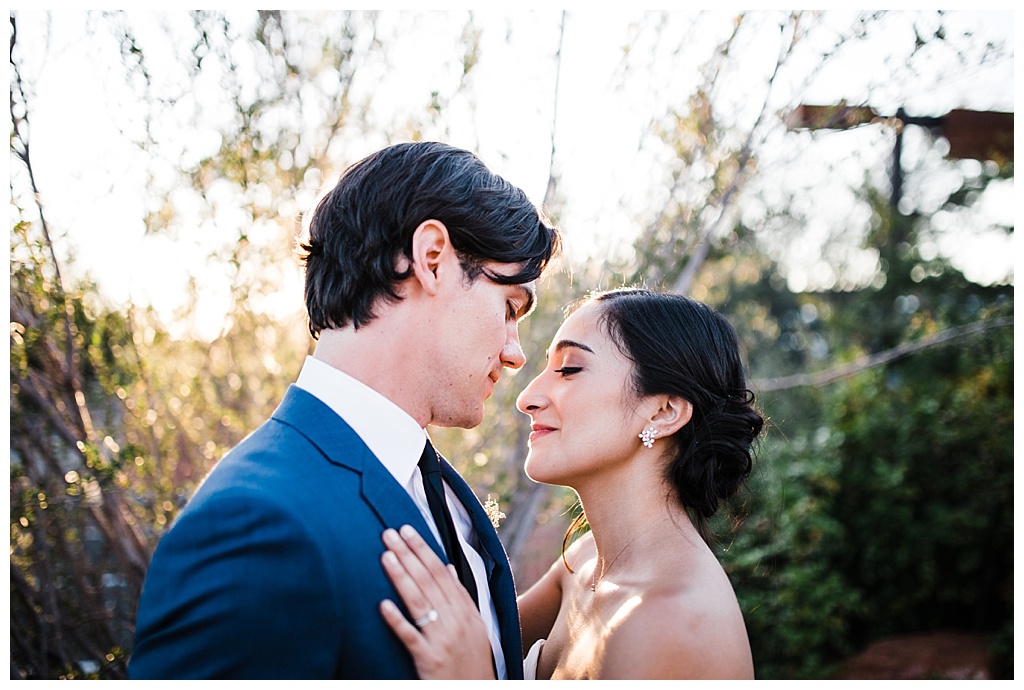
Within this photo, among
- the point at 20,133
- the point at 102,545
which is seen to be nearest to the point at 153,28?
the point at 20,133

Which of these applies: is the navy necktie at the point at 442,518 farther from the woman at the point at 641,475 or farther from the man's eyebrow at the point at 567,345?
the man's eyebrow at the point at 567,345

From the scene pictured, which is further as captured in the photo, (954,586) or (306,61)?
(954,586)

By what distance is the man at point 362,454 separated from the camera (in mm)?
1206

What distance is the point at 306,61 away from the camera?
325 centimetres

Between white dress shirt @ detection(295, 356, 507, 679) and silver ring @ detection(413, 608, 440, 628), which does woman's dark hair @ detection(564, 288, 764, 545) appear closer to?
white dress shirt @ detection(295, 356, 507, 679)

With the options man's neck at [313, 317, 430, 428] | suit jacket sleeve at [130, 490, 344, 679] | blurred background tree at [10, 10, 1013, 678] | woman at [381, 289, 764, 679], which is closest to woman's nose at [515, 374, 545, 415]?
woman at [381, 289, 764, 679]

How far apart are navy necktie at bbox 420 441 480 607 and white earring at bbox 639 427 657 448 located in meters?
0.58

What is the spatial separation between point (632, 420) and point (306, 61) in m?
2.09

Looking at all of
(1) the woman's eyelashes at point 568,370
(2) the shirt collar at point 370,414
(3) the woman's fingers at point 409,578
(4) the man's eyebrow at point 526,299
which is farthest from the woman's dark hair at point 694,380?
(3) the woman's fingers at point 409,578

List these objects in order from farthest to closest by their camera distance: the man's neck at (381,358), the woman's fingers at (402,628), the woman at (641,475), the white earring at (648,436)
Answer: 1. the white earring at (648,436)
2. the woman at (641,475)
3. the man's neck at (381,358)
4. the woman's fingers at (402,628)

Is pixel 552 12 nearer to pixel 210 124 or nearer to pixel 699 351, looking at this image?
pixel 210 124

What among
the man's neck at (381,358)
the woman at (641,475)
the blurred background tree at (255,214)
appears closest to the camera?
the man's neck at (381,358)

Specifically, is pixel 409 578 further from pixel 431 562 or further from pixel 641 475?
pixel 641 475

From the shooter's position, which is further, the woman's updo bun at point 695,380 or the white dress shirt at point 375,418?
the woman's updo bun at point 695,380
